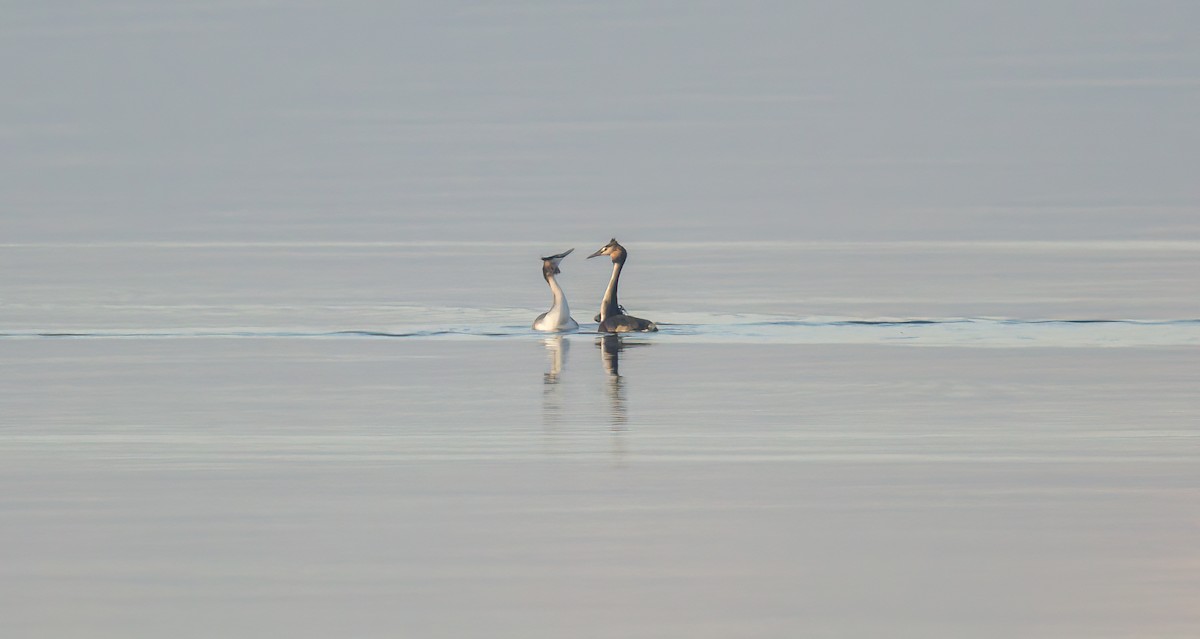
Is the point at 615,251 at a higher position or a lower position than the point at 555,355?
higher

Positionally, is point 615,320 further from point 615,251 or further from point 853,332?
point 853,332

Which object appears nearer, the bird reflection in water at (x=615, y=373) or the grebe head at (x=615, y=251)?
Result: the bird reflection in water at (x=615, y=373)

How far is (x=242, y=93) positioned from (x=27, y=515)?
173146 millimetres

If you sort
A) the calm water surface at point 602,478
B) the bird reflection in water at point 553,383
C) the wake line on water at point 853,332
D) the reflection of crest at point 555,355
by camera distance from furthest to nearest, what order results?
the wake line on water at point 853,332 < the reflection of crest at point 555,355 < the bird reflection in water at point 553,383 < the calm water surface at point 602,478

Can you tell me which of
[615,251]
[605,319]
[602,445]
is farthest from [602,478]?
[615,251]

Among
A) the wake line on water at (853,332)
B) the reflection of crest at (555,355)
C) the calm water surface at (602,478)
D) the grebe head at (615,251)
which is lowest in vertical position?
the calm water surface at (602,478)

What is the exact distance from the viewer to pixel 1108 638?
9.98 metres

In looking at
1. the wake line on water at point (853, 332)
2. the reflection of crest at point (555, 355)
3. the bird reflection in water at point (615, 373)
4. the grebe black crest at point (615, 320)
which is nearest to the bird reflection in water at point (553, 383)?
the reflection of crest at point (555, 355)

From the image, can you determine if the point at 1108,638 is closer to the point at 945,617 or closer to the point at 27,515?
the point at 945,617

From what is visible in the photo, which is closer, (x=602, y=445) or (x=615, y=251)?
(x=602, y=445)

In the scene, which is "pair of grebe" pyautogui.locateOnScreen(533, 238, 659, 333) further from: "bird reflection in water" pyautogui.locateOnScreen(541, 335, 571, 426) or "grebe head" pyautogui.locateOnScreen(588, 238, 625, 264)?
"grebe head" pyautogui.locateOnScreen(588, 238, 625, 264)

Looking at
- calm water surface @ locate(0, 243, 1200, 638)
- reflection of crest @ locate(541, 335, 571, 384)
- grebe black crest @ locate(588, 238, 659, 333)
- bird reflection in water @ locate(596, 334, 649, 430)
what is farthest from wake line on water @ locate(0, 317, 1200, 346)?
bird reflection in water @ locate(596, 334, 649, 430)

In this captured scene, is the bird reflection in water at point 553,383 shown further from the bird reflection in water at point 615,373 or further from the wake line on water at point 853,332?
the wake line on water at point 853,332

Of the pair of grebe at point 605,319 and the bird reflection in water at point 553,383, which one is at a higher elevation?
the pair of grebe at point 605,319
